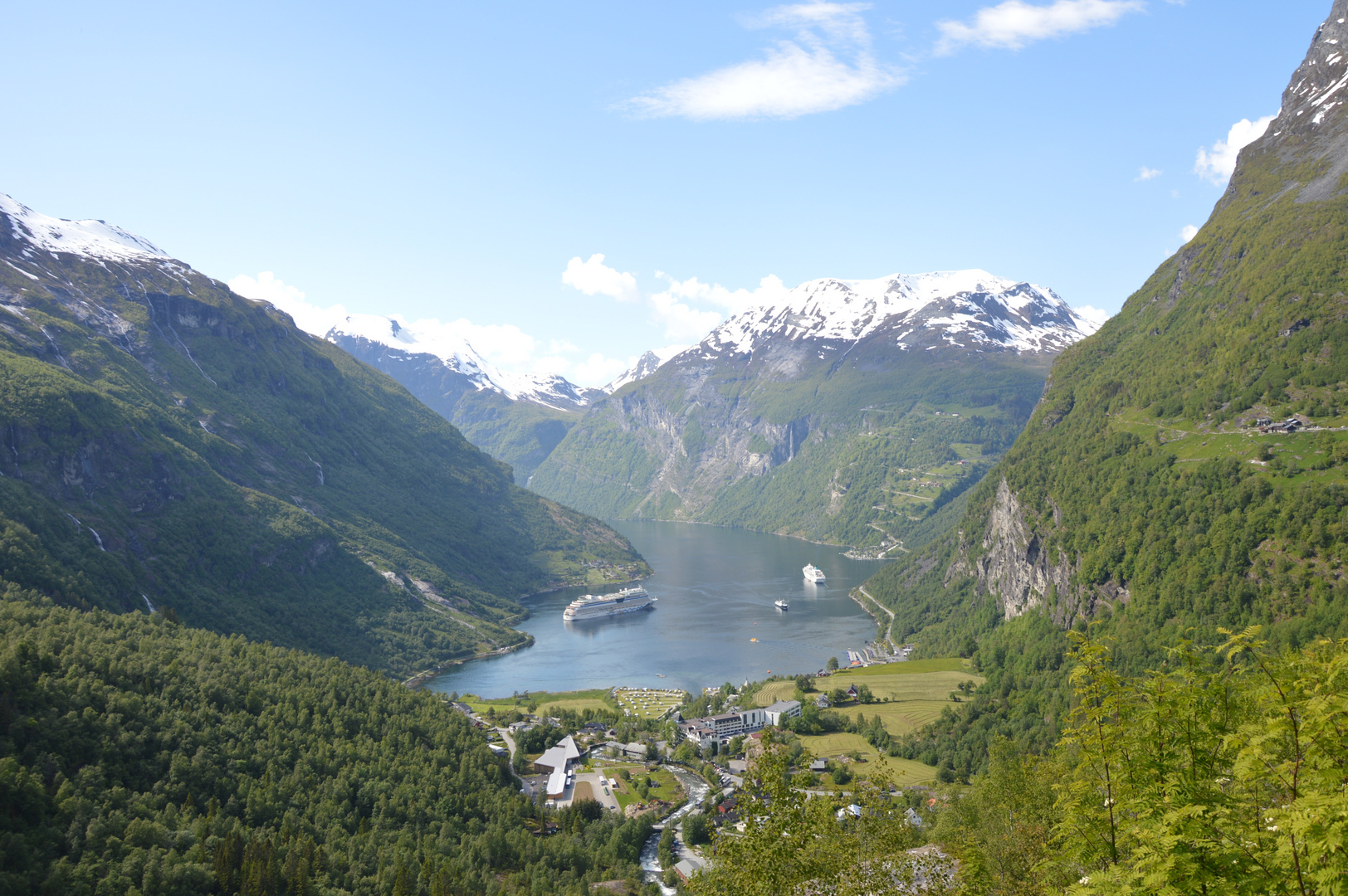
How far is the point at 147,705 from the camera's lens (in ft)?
188

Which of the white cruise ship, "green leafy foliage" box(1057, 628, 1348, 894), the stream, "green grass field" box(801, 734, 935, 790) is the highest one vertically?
"green leafy foliage" box(1057, 628, 1348, 894)

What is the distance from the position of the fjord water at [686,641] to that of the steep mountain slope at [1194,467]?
766 inches

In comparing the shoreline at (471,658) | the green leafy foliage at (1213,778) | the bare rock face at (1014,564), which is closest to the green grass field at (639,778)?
the shoreline at (471,658)

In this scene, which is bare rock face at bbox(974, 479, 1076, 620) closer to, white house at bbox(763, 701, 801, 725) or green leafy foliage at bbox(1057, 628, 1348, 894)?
white house at bbox(763, 701, 801, 725)

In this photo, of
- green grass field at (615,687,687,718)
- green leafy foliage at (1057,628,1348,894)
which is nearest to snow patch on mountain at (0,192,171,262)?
green grass field at (615,687,687,718)

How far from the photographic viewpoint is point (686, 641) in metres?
138

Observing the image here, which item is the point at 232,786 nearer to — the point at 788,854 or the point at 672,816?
the point at 672,816

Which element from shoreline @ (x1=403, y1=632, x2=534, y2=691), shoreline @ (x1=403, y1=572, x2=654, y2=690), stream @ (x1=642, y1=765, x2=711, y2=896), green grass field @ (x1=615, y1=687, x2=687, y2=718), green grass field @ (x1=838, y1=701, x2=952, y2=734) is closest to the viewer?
stream @ (x1=642, y1=765, x2=711, y2=896)

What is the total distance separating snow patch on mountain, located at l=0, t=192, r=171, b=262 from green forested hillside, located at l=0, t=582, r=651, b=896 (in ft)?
414

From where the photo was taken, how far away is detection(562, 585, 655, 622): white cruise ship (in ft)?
544

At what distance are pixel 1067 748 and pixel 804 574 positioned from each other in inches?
5637

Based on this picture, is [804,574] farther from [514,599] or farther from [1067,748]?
[1067,748]

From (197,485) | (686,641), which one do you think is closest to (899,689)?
(686,641)

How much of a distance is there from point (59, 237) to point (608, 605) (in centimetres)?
14272
